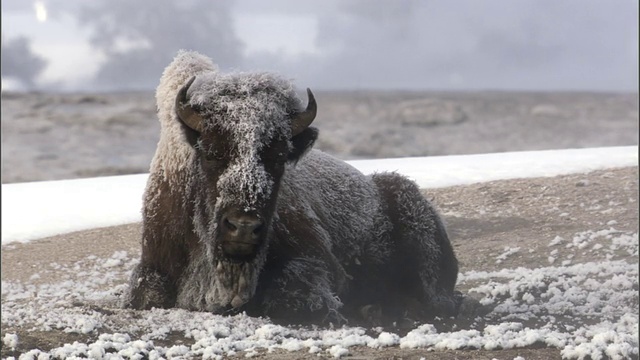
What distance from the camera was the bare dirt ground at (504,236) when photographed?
2115 millimetres

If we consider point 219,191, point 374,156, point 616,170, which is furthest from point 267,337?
point 616,170

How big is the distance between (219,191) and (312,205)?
483mm

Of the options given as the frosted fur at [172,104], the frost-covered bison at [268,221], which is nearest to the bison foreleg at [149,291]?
the frost-covered bison at [268,221]

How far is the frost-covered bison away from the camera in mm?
1686

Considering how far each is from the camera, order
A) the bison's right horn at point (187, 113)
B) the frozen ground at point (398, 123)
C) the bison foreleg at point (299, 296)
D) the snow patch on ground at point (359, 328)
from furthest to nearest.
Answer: the frozen ground at point (398, 123) → the bison foreleg at point (299, 296) → the bison's right horn at point (187, 113) → the snow patch on ground at point (359, 328)

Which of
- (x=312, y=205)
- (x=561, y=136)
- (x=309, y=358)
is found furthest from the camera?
(x=561, y=136)

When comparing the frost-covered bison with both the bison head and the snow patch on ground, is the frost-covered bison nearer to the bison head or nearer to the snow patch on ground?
the bison head

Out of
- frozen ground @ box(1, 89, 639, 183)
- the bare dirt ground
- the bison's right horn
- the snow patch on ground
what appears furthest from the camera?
frozen ground @ box(1, 89, 639, 183)

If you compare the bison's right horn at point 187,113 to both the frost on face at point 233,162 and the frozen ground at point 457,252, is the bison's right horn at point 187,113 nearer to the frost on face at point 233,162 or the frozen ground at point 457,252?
the frost on face at point 233,162

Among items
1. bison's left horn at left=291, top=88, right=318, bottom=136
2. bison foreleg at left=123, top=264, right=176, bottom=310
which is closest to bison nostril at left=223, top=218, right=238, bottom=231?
bison's left horn at left=291, top=88, right=318, bottom=136

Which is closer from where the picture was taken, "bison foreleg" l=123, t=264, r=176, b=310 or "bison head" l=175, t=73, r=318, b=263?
"bison head" l=175, t=73, r=318, b=263

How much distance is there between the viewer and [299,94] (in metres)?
1.86

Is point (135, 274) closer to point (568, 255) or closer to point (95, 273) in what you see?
point (95, 273)

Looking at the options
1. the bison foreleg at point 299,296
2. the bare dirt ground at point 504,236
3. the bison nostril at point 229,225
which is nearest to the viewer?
the bison nostril at point 229,225
